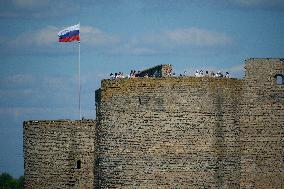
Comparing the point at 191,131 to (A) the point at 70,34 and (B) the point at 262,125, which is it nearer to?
(B) the point at 262,125

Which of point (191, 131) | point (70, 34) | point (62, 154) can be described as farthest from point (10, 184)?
point (191, 131)

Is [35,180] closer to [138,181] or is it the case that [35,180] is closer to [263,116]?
[138,181]

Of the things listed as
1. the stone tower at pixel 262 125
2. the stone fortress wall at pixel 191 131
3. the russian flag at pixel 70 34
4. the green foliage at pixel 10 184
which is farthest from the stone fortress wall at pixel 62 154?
the green foliage at pixel 10 184

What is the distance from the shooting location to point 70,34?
44.6 metres

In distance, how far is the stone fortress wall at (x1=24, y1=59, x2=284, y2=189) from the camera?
36.5 meters

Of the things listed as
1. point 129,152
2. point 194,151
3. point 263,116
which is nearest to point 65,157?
point 129,152

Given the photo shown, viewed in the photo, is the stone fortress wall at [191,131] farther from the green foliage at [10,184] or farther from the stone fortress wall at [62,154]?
the green foliage at [10,184]

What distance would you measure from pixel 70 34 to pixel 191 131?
11818 mm

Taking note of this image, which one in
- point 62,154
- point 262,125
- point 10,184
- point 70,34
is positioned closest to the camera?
point 262,125

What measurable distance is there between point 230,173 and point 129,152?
5231 mm

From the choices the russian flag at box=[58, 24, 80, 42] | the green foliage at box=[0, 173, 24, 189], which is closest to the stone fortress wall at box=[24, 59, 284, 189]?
the russian flag at box=[58, 24, 80, 42]

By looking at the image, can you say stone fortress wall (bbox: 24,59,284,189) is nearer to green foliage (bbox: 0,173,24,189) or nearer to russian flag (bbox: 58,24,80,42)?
russian flag (bbox: 58,24,80,42)

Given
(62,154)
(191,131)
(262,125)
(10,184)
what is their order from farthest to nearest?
1. (10,184)
2. (62,154)
3. (262,125)
4. (191,131)

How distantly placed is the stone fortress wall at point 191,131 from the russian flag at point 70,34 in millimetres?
6321
